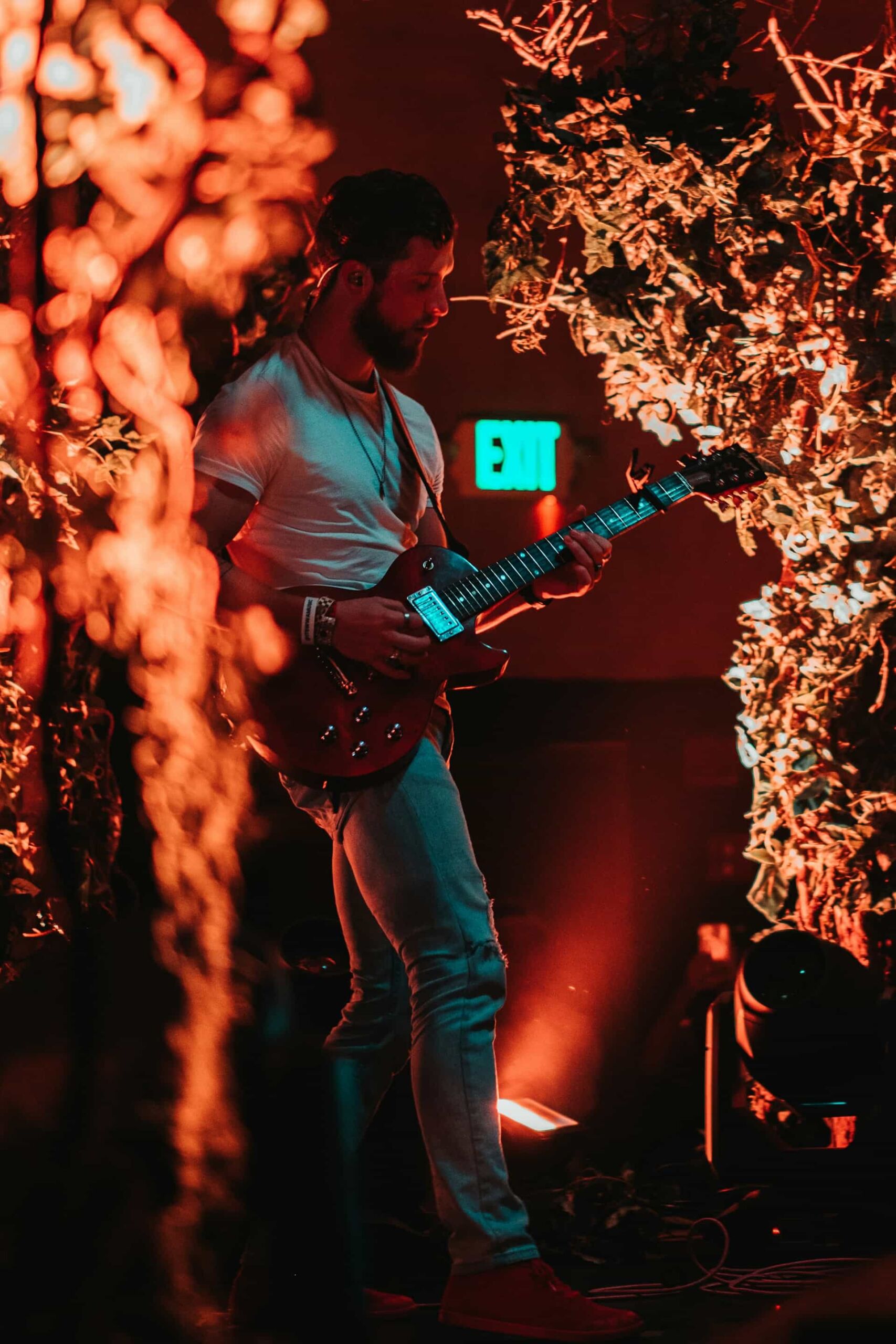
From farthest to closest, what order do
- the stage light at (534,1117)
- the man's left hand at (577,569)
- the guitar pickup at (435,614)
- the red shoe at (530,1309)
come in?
the stage light at (534,1117) < the man's left hand at (577,569) < the guitar pickup at (435,614) < the red shoe at (530,1309)

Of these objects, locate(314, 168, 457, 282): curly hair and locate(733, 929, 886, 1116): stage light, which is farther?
locate(733, 929, 886, 1116): stage light

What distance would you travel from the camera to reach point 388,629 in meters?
2.28

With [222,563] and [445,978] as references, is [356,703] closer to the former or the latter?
[222,563]

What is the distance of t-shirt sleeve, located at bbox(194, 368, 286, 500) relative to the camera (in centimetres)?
230

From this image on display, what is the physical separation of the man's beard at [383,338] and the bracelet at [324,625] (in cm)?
46

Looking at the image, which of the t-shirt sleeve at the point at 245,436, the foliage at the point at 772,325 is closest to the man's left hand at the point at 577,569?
the t-shirt sleeve at the point at 245,436

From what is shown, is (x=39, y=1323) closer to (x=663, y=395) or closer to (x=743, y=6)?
(x=663, y=395)

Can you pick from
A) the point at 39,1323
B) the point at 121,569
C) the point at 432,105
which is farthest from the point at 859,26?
the point at 39,1323

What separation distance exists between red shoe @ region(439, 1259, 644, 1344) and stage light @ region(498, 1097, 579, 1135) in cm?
70

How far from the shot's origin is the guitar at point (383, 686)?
227 cm

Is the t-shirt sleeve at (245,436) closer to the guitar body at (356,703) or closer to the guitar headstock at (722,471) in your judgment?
the guitar body at (356,703)

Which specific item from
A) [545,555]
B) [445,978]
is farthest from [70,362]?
[445,978]

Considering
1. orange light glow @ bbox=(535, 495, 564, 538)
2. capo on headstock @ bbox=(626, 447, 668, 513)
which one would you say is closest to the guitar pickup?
capo on headstock @ bbox=(626, 447, 668, 513)

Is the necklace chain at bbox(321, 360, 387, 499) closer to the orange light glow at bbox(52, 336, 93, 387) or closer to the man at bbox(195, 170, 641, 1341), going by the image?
the man at bbox(195, 170, 641, 1341)
